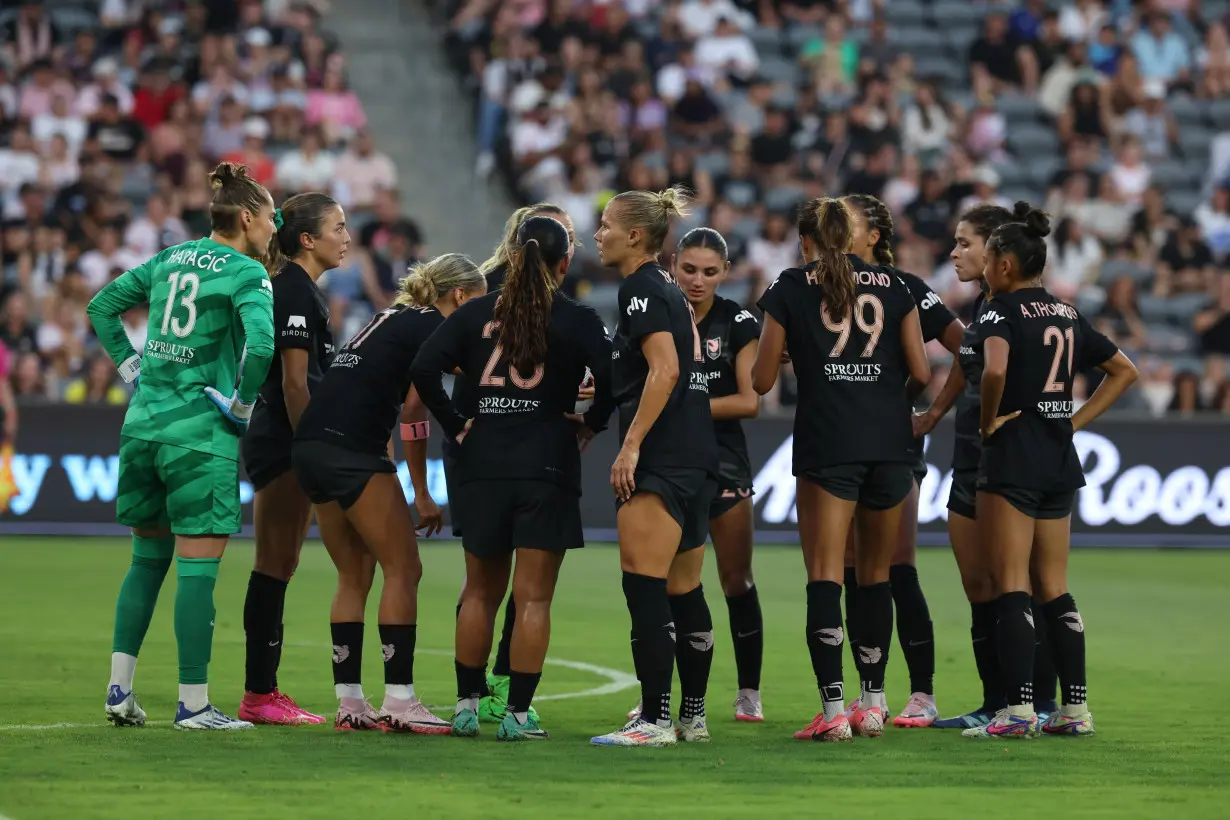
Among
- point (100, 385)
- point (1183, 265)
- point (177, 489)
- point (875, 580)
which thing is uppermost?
point (1183, 265)

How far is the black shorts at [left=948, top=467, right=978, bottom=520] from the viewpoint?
863 centimetres

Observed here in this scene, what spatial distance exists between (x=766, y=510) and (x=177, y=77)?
935cm

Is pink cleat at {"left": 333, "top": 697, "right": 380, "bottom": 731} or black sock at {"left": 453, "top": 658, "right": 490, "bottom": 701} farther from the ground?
black sock at {"left": 453, "top": 658, "right": 490, "bottom": 701}

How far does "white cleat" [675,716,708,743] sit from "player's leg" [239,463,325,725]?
5.42ft

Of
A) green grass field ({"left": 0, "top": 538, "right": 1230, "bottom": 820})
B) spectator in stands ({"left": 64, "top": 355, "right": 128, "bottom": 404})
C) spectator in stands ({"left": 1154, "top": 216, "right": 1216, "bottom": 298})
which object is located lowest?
green grass field ({"left": 0, "top": 538, "right": 1230, "bottom": 820})

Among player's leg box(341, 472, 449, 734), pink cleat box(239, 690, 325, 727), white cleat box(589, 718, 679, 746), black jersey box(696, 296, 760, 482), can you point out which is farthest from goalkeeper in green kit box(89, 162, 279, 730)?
black jersey box(696, 296, 760, 482)

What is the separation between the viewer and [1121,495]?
18.2 m

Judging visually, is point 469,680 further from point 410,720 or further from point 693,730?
point 693,730

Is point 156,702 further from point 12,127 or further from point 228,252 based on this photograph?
point 12,127

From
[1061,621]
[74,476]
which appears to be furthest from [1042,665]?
[74,476]

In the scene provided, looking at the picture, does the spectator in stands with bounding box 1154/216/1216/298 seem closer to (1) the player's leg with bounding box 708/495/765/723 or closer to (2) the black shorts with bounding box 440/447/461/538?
(1) the player's leg with bounding box 708/495/765/723

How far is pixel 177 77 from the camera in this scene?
2250cm

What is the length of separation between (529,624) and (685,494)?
0.81m

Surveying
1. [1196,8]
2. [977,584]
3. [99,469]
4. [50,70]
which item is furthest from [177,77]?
[977,584]
